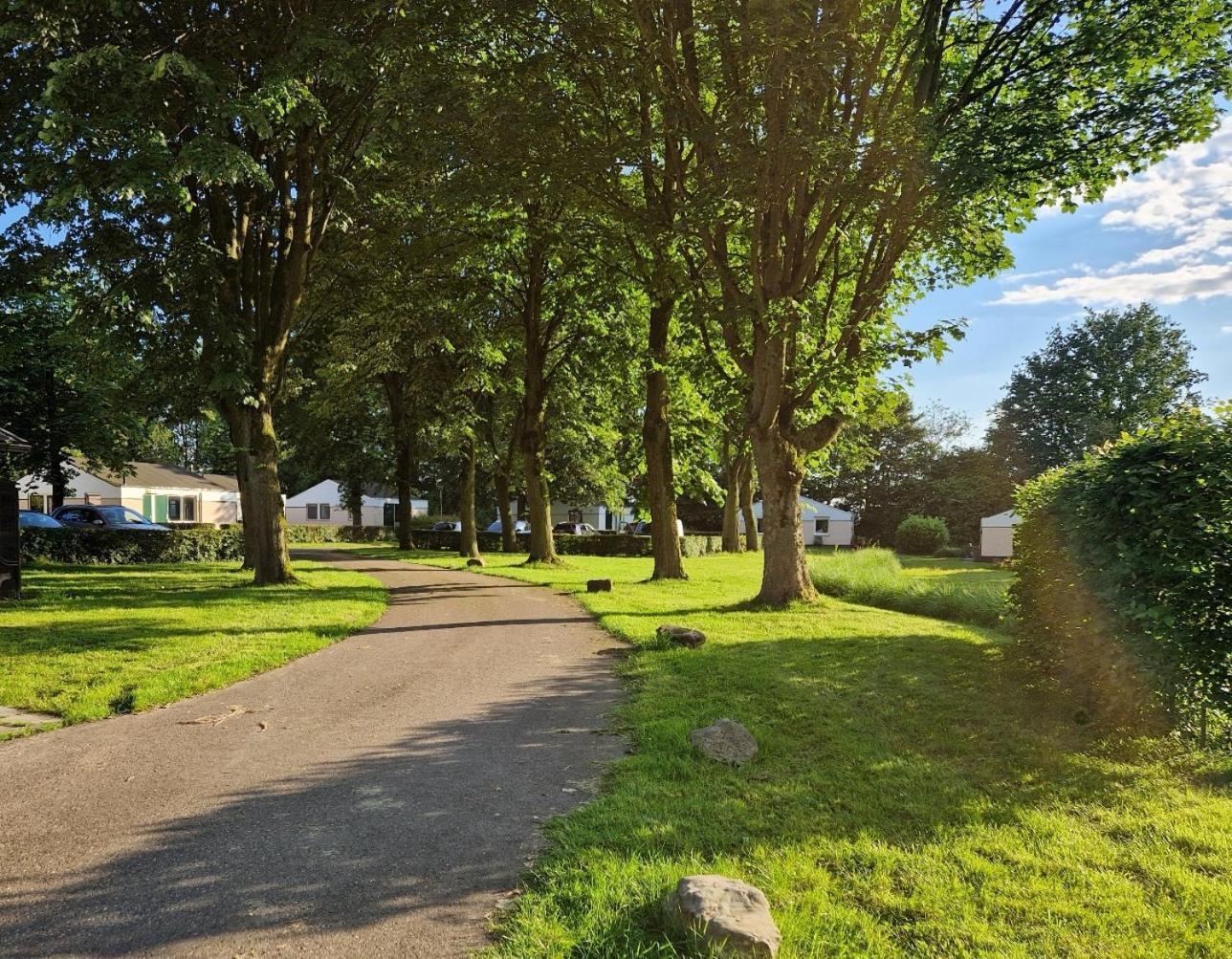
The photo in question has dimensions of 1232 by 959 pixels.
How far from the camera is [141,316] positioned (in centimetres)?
1504

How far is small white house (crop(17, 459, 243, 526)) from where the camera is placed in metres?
41.8

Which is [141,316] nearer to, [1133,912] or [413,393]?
[413,393]

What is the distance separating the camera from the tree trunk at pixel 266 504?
669 inches

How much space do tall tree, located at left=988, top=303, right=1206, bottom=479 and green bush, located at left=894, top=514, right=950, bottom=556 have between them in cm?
1276

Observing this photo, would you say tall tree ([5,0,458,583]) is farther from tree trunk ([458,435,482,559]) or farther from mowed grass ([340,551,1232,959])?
tree trunk ([458,435,482,559])

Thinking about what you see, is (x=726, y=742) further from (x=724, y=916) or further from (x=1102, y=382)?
(x=1102, y=382)

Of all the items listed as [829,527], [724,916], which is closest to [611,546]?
[829,527]

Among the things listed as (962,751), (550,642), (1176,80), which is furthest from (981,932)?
Result: (1176,80)

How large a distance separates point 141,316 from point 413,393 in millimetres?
12631

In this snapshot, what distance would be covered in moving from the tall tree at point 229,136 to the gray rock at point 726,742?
423 inches

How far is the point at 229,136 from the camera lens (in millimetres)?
14398

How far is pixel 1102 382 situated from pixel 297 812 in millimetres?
68570

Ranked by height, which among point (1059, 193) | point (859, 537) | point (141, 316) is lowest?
point (859, 537)

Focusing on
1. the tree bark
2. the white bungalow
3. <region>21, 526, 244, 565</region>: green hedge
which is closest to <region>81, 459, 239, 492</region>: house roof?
the tree bark
